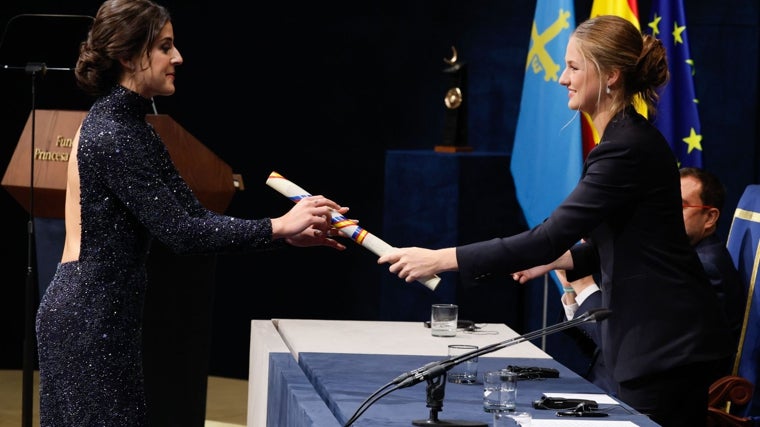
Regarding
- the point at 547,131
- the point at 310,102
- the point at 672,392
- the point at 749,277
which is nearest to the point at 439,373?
the point at 672,392

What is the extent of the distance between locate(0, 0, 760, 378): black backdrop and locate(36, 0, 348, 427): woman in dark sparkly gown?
3.26 m

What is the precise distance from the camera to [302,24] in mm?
5656

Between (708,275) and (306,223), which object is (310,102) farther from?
(306,223)

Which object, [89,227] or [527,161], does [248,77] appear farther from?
[89,227]

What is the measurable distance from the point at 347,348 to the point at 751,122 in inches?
114

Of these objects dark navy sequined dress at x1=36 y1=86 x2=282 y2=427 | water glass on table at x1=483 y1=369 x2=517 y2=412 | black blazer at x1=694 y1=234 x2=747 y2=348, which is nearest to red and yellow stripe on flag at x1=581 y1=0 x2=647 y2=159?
black blazer at x1=694 y1=234 x2=747 y2=348

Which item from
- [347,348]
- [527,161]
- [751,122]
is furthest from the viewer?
[751,122]

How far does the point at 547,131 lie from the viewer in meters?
4.76

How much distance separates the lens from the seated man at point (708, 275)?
322 centimetres

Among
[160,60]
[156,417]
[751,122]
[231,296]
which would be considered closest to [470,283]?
[160,60]

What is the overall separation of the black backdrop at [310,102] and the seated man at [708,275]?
1.98 metres

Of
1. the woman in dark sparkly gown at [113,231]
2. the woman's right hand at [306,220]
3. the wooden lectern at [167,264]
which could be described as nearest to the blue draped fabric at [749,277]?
the woman's right hand at [306,220]

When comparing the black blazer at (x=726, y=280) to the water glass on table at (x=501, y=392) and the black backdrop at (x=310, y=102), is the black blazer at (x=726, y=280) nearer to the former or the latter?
the water glass on table at (x=501, y=392)

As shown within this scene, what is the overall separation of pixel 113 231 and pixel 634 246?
43.2 inches
